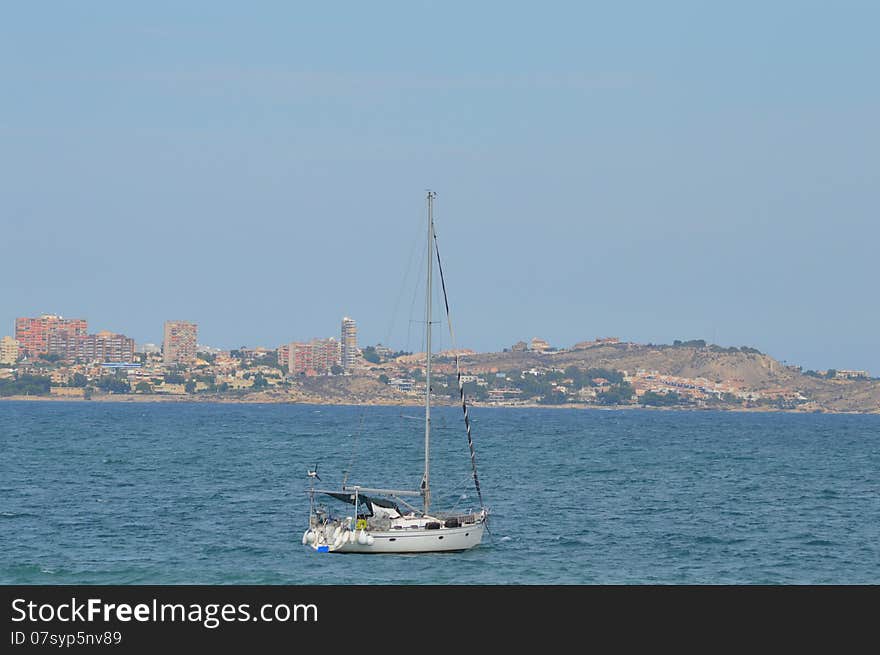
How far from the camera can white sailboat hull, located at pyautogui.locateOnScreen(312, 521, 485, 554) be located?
54.2 m

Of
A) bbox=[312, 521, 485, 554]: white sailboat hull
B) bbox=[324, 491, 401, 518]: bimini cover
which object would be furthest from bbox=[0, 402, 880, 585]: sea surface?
bbox=[324, 491, 401, 518]: bimini cover

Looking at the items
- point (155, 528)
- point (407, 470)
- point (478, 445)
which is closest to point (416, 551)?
point (155, 528)

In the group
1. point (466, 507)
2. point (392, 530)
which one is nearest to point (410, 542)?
point (392, 530)

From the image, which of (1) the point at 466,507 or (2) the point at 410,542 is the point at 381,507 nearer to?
(2) the point at 410,542

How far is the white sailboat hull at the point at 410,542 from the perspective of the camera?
5425 centimetres

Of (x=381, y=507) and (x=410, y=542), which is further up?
(x=381, y=507)

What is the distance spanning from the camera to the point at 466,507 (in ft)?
257

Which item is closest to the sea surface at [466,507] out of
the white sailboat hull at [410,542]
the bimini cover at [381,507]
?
the white sailboat hull at [410,542]

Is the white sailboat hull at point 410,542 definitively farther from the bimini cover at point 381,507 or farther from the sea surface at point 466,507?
the bimini cover at point 381,507

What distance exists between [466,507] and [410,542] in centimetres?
2425

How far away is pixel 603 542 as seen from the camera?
202 feet
